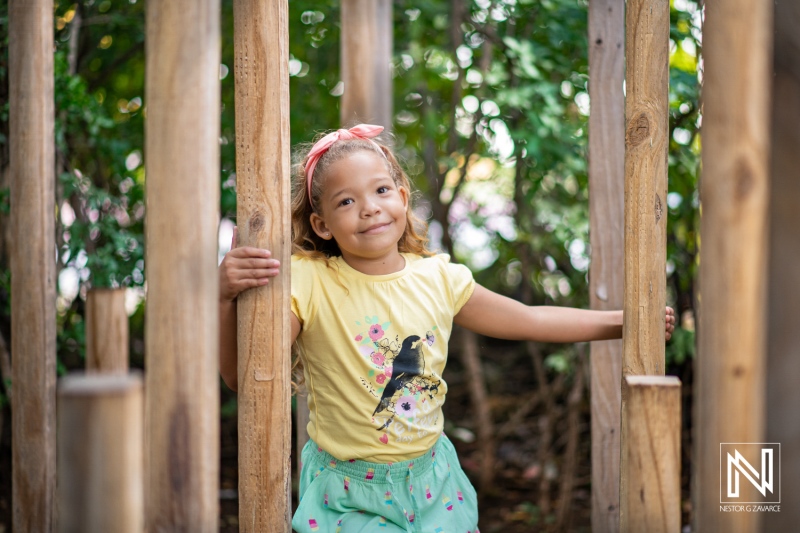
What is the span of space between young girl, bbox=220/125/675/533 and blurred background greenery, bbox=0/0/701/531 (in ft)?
2.15

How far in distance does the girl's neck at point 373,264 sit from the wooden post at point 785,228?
3.25 ft

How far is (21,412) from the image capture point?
223 cm

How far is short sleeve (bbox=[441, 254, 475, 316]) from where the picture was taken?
2.15 m

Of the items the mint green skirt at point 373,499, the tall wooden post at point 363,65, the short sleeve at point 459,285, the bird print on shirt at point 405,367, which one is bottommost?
the mint green skirt at point 373,499

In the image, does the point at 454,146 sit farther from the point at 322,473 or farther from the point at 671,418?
the point at 671,418

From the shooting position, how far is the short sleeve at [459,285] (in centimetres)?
215

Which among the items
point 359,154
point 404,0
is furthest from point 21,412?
point 404,0

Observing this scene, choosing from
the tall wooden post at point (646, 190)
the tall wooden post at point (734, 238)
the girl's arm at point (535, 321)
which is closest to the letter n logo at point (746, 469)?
the tall wooden post at point (734, 238)

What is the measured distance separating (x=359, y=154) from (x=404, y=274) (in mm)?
339

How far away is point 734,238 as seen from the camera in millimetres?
1294

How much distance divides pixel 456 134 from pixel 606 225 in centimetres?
145

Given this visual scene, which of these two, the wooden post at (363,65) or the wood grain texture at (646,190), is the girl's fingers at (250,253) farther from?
the wooden post at (363,65)

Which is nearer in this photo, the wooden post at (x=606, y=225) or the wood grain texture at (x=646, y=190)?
the wood grain texture at (x=646, y=190)

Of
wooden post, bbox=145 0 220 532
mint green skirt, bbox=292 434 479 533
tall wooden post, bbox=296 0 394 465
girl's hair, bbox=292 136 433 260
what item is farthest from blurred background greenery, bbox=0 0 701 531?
wooden post, bbox=145 0 220 532
